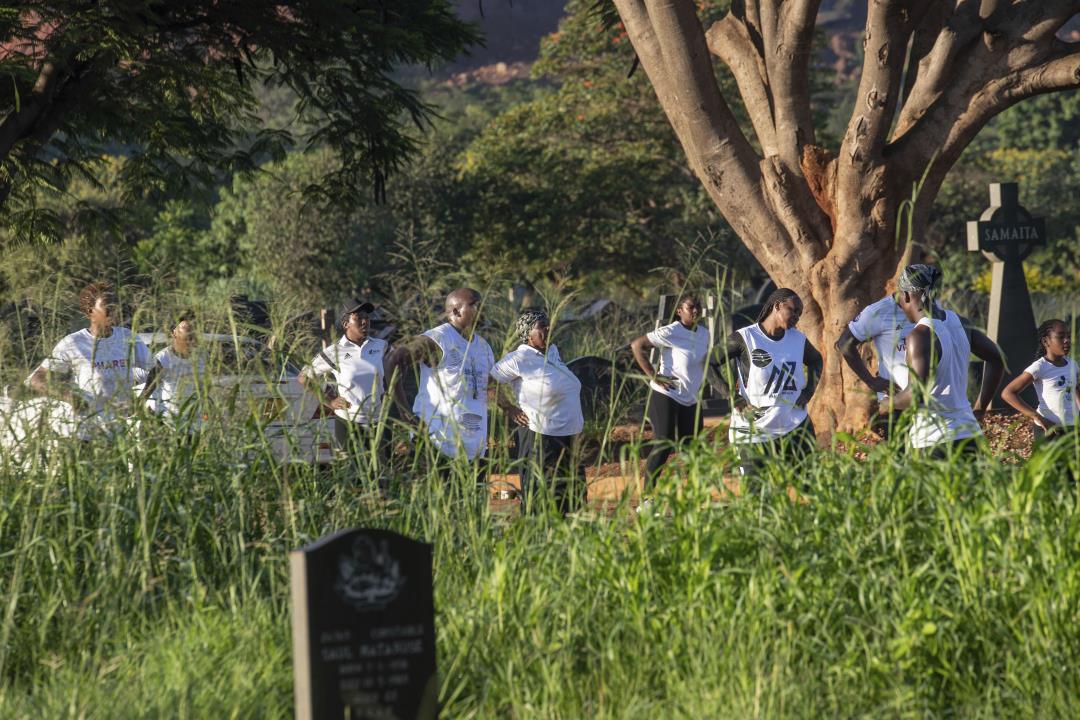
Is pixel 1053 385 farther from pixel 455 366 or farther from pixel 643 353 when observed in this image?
pixel 455 366

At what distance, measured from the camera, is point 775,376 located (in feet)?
26.1

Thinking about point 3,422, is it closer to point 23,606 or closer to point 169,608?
point 23,606

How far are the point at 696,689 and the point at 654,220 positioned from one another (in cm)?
2718

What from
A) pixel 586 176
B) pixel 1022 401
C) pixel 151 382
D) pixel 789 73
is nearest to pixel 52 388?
pixel 151 382

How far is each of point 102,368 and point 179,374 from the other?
82 centimetres

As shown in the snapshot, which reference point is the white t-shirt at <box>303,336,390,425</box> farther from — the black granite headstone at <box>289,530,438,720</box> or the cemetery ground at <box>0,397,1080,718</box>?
the black granite headstone at <box>289,530,438,720</box>

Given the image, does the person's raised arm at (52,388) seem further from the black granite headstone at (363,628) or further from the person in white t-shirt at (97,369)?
the black granite headstone at (363,628)

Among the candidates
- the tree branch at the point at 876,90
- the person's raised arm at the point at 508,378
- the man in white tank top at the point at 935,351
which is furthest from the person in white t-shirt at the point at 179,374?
the tree branch at the point at 876,90

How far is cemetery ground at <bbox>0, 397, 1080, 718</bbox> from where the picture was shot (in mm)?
4582

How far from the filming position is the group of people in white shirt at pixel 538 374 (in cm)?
666

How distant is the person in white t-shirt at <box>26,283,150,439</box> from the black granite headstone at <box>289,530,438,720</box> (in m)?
2.21

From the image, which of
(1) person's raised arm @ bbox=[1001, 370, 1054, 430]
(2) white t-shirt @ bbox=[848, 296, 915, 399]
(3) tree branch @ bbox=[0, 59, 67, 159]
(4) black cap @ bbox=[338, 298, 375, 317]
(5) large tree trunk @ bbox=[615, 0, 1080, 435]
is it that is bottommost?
(1) person's raised arm @ bbox=[1001, 370, 1054, 430]

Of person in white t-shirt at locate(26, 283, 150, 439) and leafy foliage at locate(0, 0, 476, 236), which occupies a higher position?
leafy foliage at locate(0, 0, 476, 236)

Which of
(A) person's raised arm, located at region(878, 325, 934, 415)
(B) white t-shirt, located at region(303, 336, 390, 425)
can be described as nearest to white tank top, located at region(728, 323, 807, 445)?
(A) person's raised arm, located at region(878, 325, 934, 415)
